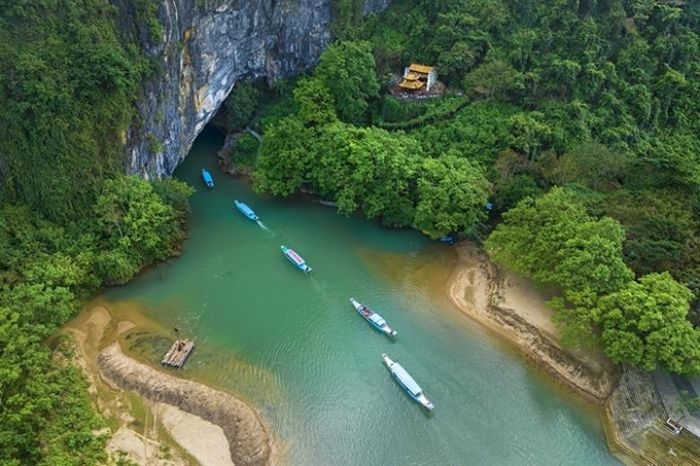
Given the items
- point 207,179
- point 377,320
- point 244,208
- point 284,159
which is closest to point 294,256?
point 244,208

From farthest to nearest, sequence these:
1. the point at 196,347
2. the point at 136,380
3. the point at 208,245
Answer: the point at 208,245, the point at 196,347, the point at 136,380

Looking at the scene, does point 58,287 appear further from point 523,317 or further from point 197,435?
point 523,317

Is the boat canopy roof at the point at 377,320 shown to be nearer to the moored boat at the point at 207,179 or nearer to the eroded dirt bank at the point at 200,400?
the eroded dirt bank at the point at 200,400

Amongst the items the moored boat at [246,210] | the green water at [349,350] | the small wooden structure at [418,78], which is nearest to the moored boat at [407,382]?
the green water at [349,350]

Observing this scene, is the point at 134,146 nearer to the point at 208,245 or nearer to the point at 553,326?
the point at 208,245

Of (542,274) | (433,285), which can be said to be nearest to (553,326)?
(542,274)
